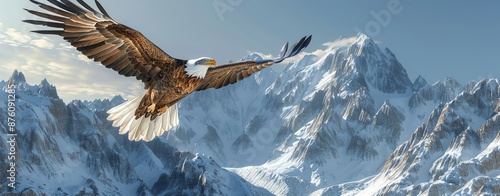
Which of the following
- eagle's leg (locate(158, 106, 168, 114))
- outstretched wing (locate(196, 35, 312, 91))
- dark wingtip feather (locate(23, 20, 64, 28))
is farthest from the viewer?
outstretched wing (locate(196, 35, 312, 91))

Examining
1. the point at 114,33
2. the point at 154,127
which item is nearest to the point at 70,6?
the point at 114,33

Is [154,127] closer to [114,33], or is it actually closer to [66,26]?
[114,33]

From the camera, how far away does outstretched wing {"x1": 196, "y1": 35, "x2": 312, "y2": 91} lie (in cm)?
1129

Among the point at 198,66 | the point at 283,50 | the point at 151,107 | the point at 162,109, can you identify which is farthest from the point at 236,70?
the point at 198,66

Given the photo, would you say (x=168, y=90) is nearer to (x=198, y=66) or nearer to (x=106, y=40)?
(x=198, y=66)

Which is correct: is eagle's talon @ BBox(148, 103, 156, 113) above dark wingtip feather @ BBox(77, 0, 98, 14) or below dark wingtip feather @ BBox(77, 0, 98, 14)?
below

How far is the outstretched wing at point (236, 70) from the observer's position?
11.3 metres

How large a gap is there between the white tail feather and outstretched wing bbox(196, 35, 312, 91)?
97 centimetres

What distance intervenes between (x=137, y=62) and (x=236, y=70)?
8.22ft

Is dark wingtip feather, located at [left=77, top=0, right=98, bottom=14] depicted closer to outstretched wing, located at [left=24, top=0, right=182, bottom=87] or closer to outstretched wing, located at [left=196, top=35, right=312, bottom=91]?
outstretched wing, located at [left=24, top=0, right=182, bottom=87]

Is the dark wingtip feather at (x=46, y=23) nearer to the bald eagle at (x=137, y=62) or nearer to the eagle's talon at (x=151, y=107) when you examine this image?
the bald eagle at (x=137, y=62)

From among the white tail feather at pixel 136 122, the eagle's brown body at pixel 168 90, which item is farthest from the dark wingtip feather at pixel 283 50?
the white tail feather at pixel 136 122

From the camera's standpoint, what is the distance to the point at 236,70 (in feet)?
40.2

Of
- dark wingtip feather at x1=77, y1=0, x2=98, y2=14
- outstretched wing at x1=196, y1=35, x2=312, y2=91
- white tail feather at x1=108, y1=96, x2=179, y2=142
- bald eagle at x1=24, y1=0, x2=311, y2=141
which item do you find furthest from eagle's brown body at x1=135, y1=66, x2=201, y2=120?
dark wingtip feather at x1=77, y1=0, x2=98, y2=14
